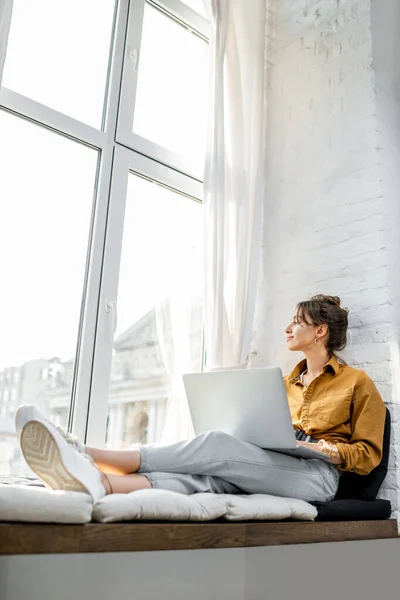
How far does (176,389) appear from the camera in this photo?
2816 mm

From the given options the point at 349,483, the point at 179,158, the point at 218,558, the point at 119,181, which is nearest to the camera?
the point at 218,558

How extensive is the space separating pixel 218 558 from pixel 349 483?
0.96 metres

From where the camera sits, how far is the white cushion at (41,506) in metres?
1.20

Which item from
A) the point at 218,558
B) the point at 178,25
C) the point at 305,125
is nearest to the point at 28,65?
the point at 178,25

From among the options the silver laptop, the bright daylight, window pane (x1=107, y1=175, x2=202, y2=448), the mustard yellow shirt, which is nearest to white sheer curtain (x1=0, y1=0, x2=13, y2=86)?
the bright daylight

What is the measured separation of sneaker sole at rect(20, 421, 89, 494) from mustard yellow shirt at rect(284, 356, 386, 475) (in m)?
1.10

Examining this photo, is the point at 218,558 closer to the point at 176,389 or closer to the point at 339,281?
the point at 176,389

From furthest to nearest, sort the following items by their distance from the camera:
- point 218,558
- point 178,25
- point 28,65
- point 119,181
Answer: point 178,25, point 119,181, point 28,65, point 218,558

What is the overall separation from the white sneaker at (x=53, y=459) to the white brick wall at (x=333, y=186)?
57.3 inches

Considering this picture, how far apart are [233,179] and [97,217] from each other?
777mm

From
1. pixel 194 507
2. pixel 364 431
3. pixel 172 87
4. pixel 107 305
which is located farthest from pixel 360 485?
pixel 172 87

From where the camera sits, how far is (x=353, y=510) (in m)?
2.06

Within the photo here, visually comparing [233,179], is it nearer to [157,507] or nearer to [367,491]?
[367,491]

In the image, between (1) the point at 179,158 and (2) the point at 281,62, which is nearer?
(1) the point at 179,158
